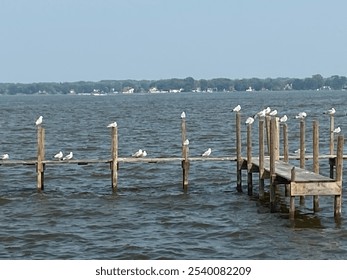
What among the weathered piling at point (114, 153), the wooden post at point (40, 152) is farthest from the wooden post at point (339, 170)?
the wooden post at point (40, 152)

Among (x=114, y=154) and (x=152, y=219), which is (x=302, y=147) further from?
(x=114, y=154)

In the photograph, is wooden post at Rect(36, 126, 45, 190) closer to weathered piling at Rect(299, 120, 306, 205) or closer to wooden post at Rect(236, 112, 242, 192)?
wooden post at Rect(236, 112, 242, 192)

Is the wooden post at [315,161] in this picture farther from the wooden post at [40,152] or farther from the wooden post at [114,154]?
the wooden post at [40,152]

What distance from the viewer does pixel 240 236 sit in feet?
66.8

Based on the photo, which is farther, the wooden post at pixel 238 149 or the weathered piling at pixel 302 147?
the wooden post at pixel 238 149

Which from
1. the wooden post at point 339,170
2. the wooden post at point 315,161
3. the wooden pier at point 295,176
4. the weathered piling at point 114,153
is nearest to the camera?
the wooden pier at point 295,176

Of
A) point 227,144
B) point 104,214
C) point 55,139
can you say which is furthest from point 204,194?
point 55,139

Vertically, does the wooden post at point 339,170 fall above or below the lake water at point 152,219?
above

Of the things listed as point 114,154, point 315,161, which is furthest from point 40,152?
point 315,161

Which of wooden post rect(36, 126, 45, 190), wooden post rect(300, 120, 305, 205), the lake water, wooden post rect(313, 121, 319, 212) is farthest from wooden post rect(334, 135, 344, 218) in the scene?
wooden post rect(36, 126, 45, 190)

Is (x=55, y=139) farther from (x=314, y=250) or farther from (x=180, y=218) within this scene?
(x=314, y=250)

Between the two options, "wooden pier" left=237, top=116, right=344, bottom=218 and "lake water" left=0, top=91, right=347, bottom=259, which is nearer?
"lake water" left=0, top=91, right=347, bottom=259

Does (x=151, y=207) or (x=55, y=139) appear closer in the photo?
(x=151, y=207)

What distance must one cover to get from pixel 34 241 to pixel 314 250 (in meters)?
6.67
